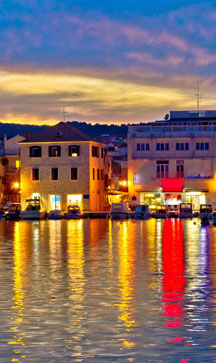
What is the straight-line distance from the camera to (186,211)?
387ft

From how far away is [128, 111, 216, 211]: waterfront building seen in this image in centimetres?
12712

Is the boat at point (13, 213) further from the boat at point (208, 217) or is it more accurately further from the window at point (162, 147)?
the boat at point (208, 217)

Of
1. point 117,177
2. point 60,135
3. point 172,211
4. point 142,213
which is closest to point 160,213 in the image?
point 142,213

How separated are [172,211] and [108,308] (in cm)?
9987

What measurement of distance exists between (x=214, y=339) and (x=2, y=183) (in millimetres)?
139042

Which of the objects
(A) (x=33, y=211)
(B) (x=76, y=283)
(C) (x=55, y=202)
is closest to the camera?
(B) (x=76, y=283)

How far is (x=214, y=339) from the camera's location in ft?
57.0

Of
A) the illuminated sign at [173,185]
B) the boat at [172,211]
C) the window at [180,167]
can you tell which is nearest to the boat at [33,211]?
the boat at [172,211]

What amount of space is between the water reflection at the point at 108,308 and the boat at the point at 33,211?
73.1m

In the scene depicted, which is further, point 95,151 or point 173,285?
point 95,151

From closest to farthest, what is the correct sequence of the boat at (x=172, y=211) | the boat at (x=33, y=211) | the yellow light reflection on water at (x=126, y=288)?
the yellow light reflection on water at (x=126, y=288) → the boat at (x=33, y=211) → the boat at (x=172, y=211)

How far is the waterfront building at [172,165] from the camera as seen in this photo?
127125mm

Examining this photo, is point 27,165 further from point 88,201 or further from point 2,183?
point 2,183

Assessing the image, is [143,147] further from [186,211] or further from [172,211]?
[186,211]
